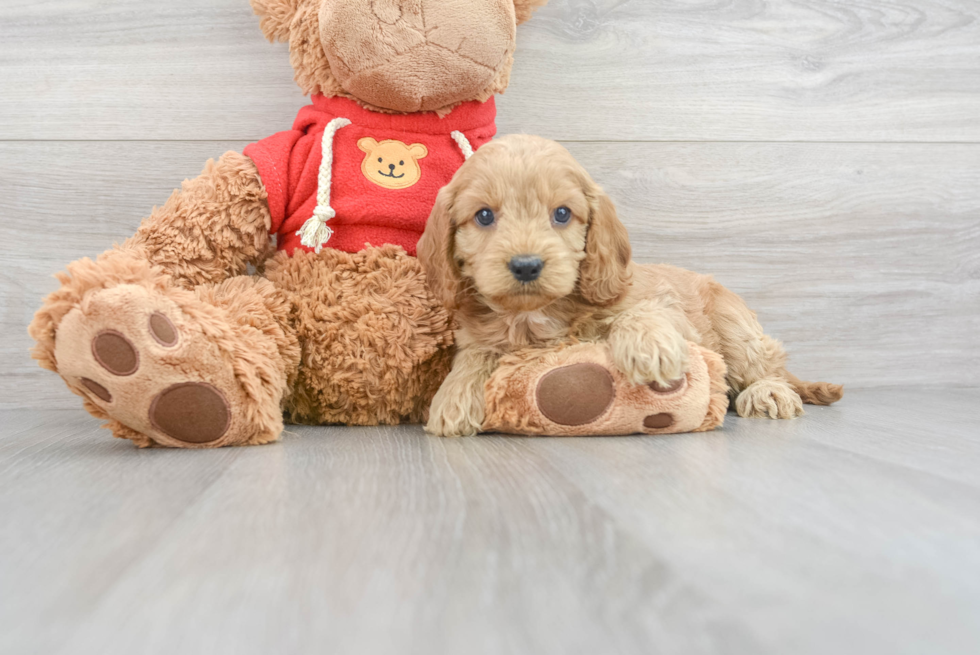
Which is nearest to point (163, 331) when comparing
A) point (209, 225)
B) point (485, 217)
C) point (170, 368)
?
point (170, 368)

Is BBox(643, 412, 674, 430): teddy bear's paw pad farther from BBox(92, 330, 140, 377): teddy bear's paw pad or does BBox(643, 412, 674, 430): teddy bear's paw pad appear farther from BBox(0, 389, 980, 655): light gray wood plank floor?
BBox(92, 330, 140, 377): teddy bear's paw pad

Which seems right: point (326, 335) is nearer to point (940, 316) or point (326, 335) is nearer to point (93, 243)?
point (93, 243)

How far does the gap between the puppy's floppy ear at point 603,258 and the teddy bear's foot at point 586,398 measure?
118 mm

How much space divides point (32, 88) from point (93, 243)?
454 mm

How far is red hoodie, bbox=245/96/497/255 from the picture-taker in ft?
5.02

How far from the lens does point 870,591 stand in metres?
0.60

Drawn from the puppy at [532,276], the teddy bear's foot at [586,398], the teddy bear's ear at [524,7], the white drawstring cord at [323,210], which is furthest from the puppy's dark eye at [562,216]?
the teddy bear's ear at [524,7]

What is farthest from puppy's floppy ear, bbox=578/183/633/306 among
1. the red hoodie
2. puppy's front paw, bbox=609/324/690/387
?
the red hoodie

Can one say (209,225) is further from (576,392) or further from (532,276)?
(576,392)

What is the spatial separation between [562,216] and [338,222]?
1.70ft

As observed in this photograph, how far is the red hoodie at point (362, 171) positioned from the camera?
153cm

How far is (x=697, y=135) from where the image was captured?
208cm

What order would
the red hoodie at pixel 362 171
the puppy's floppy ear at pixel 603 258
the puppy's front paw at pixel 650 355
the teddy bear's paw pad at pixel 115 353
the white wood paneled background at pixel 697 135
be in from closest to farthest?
the teddy bear's paw pad at pixel 115 353 → the puppy's front paw at pixel 650 355 → the puppy's floppy ear at pixel 603 258 → the red hoodie at pixel 362 171 → the white wood paneled background at pixel 697 135

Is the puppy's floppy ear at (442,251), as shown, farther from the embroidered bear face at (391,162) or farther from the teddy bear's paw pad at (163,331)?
the teddy bear's paw pad at (163,331)
